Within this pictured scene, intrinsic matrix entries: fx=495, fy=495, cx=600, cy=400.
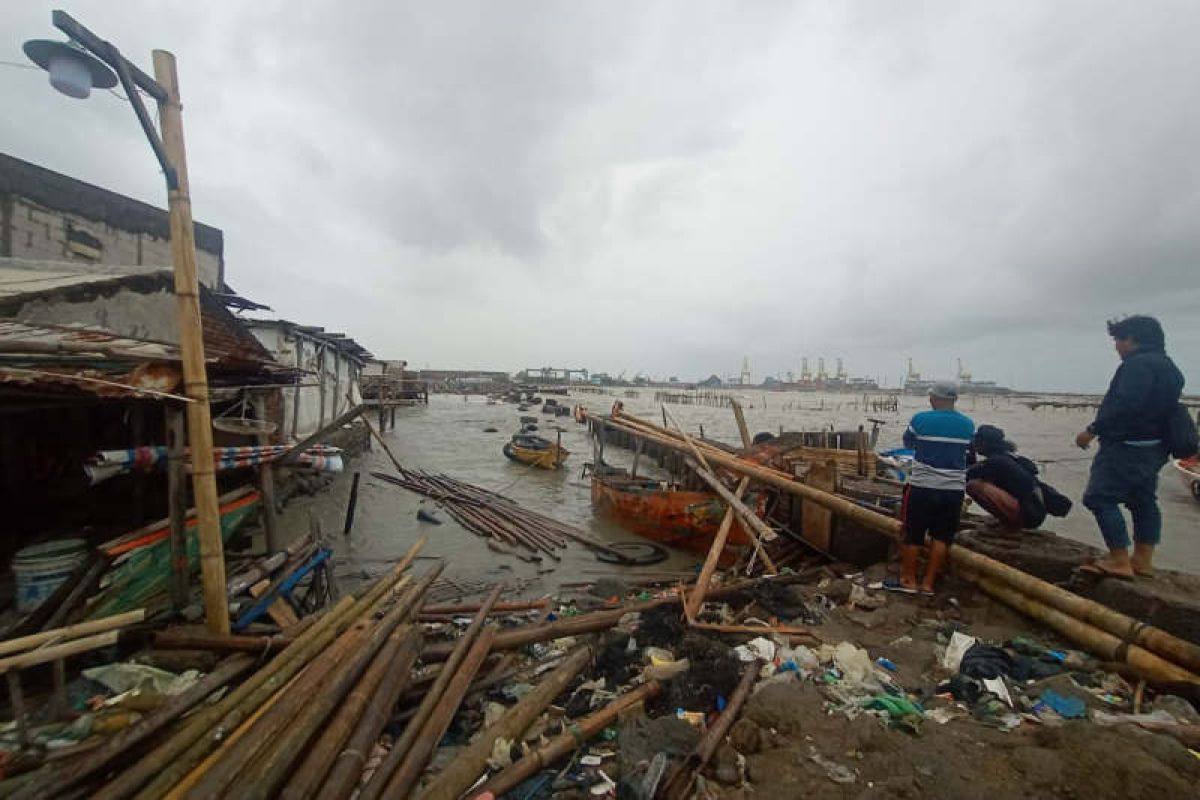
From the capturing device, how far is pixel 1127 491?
440 centimetres

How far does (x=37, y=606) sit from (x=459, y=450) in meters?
23.2

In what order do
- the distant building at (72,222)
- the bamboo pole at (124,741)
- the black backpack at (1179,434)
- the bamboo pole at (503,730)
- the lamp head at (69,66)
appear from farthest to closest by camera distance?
the distant building at (72,222), the black backpack at (1179,434), the lamp head at (69,66), the bamboo pole at (503,730), the bamboo pole at (124,741)

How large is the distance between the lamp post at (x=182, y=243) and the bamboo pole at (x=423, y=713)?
1.97 metres

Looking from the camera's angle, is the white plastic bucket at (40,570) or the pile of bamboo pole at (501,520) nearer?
the white plastic bucket at (40,570)

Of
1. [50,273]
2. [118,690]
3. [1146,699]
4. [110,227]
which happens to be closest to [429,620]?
[118,690]

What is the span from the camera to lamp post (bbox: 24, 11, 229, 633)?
3420 millimetres

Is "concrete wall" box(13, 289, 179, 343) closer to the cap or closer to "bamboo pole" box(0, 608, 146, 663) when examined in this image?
"bamboo pole" box(0, 608, 146, 663)

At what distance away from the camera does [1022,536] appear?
5.84 m

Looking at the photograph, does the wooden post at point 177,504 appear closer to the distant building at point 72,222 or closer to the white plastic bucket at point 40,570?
the white plastic bucket at point 40,570

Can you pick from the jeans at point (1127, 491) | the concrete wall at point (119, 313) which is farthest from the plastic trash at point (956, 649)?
the concrete wall at point (119, 313)

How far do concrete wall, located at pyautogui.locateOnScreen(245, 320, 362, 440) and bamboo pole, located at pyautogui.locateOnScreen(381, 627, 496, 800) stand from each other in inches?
413

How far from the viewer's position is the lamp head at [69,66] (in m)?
3.21

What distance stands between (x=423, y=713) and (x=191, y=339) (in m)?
3.44

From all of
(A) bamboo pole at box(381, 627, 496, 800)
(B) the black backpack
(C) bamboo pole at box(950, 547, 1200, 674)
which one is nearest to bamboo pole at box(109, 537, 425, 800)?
(A) bamboo pole at box(381, 627, 496, 800)
